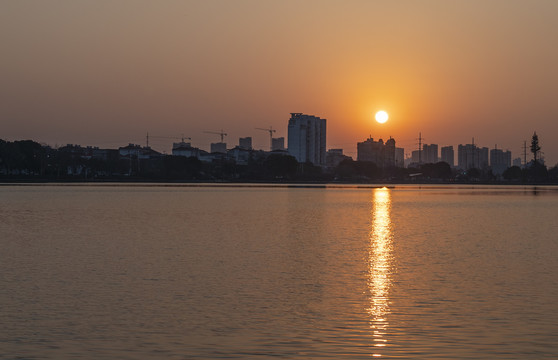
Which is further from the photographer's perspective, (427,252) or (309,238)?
(309,238)

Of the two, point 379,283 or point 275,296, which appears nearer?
point 275,296

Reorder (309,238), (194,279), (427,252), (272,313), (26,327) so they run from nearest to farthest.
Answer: (26,327)
(272,313)
(194,279)
(427,252)
(309,238)

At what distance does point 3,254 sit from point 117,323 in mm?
16764

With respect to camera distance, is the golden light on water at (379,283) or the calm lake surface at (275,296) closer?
the calm lake surface at (275,296)

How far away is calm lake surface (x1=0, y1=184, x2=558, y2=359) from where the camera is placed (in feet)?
49.1

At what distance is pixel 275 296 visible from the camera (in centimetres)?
2133

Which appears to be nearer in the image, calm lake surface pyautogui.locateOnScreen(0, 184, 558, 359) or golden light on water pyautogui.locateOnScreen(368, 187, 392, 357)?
calm lake surface pyautogui.locateOnScreen(0, 184, 558, 359)

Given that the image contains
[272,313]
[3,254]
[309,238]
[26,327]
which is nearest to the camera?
[26,327]

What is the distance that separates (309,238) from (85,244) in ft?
43.0

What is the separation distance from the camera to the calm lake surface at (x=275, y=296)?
15.0 m

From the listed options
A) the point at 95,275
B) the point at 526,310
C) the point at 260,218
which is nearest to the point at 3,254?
the point at 95,275

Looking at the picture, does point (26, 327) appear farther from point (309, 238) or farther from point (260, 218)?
point (260, 218)

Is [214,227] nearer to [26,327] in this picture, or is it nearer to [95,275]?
[95,275]

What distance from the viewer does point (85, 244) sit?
119 ft
